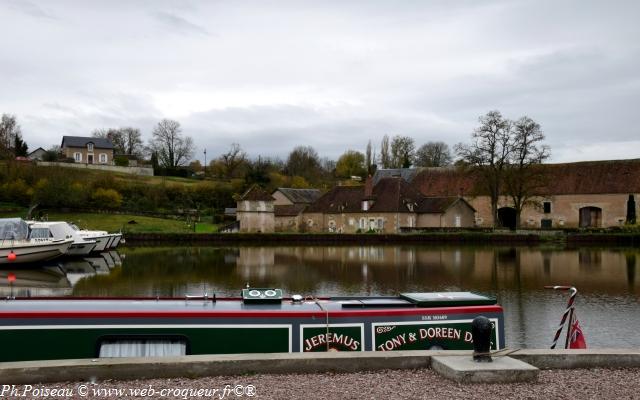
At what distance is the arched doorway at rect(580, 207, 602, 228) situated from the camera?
6138 cm

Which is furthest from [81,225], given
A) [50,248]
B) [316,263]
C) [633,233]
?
[633,233]

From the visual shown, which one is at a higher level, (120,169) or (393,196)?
(120,169)

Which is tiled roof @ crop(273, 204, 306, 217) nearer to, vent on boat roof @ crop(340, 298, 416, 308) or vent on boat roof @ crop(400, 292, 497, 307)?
vent on boat roof @ crop(340, 298, 416, 308)

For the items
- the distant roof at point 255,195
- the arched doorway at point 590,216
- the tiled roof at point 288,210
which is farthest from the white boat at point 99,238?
the arched doorway at point 590,216

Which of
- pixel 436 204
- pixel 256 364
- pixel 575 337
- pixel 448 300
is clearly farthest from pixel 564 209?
pixel 256 364

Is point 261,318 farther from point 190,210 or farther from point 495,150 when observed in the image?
point 190,210

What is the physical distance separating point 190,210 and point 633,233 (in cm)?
4641

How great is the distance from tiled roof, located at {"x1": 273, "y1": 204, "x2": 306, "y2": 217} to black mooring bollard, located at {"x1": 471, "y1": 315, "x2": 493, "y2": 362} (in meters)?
57.1

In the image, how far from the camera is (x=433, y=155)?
343 feet

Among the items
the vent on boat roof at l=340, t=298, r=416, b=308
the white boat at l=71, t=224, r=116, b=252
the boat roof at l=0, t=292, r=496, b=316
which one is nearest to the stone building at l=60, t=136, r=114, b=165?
the white boat at l=71, t=224, r=116, b=252

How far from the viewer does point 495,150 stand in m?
57.9

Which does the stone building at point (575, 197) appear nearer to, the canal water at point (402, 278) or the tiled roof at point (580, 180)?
the tiled roof at point (580, 180)

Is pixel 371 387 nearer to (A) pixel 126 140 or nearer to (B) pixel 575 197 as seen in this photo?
(B) pixel 575 197

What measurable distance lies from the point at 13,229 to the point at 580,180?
2049 inches
